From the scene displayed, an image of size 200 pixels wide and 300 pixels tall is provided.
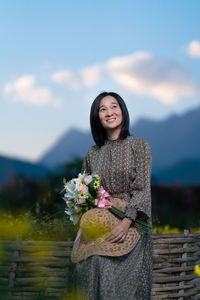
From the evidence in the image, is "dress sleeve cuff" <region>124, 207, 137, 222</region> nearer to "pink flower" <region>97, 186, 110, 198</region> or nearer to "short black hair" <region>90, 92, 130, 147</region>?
"pink flower" <region>97, 186, 110, 198</region>

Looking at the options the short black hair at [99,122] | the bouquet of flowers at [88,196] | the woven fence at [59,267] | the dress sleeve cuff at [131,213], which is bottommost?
the woven fence at [59,267]

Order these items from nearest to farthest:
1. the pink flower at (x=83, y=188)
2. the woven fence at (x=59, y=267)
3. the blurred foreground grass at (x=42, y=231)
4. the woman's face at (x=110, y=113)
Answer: the pink flower at (x=83, y=188)
the woman's face at (x=110, y=113)
the woven fence at (x=59, y=267)
the blurred foreground grass at (x=42, y=231)

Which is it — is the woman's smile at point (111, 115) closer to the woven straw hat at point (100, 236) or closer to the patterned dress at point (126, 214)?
the patterned dress at point (126, 214)

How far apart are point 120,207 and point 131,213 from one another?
110 mm

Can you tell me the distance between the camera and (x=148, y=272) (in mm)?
3367

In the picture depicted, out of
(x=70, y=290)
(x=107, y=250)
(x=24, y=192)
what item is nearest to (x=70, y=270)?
(x=70, y=290)

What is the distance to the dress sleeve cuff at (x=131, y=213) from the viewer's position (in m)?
3.19

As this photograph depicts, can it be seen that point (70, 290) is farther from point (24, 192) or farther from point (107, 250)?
point (24, 192)

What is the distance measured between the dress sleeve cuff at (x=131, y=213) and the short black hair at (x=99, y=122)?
652 mm

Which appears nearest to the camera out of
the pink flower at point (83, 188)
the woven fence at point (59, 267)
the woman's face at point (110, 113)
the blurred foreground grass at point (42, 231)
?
the pink flower at point (83, 188)

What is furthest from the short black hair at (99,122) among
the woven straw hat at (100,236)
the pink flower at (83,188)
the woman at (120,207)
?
the woven straw hat at (100,236)

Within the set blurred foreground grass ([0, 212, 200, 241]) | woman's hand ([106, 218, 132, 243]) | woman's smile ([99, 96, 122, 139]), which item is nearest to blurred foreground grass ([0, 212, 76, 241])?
blurred foreground grass ([0, 212, 200, 241])

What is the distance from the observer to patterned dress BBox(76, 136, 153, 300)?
3.03 metres

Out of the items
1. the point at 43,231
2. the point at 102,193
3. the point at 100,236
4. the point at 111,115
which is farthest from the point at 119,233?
the point at 43,231
